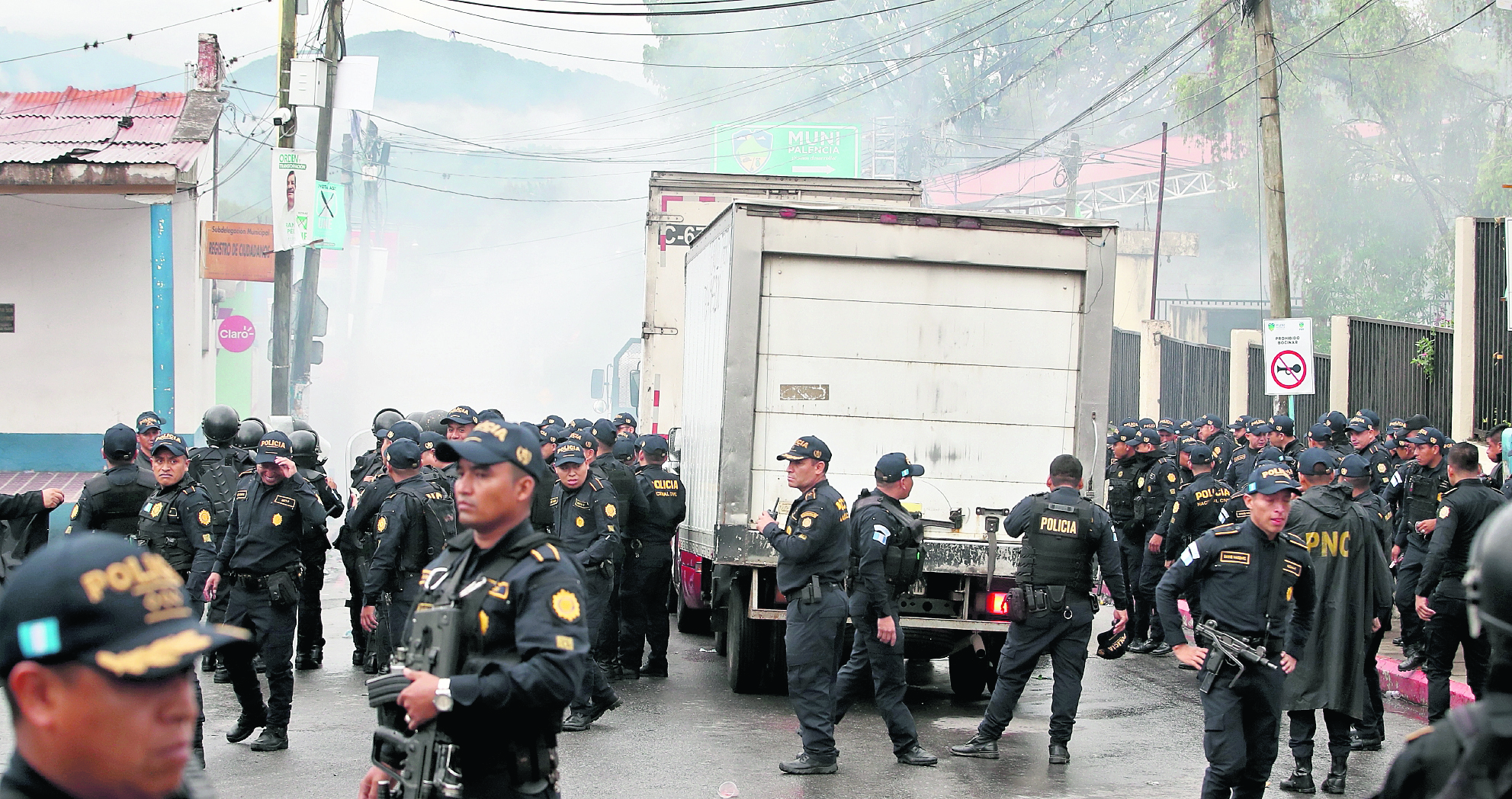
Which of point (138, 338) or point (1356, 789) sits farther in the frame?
point (138, 338)

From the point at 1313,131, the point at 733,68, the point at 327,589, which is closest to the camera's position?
the point at 327,589

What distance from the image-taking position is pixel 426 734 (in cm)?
365

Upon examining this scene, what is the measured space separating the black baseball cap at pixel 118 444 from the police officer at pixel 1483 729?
27.1 feet

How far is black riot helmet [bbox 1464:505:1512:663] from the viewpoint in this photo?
2371 millimetres

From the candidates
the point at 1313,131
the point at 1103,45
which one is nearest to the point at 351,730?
the point at 1313,131

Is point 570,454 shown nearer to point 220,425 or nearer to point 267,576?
point 267,576

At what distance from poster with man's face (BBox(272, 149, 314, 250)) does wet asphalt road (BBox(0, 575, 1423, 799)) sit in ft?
28.8

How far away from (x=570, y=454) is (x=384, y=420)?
4.10m

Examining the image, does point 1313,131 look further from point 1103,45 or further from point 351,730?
point 351,730

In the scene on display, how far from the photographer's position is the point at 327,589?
16.0m

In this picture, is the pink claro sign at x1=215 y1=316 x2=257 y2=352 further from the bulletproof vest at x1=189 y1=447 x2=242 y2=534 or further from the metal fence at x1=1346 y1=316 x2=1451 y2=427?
the metal fence at x1=1346 y1=316 x2=1451 y2=427

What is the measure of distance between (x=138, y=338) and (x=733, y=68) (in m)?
67.7

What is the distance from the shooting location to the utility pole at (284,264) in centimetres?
1845

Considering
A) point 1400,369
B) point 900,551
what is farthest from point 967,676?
point 1400,369
